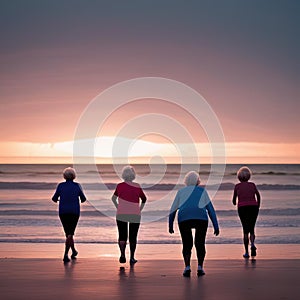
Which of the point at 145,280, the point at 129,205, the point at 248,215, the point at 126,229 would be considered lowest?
the point at 145,280

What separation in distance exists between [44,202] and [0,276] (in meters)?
25.1

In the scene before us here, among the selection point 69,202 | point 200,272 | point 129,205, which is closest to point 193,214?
point 200,272

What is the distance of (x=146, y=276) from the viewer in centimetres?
1118

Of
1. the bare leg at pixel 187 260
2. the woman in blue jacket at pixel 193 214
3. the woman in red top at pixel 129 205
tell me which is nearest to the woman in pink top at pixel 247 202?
the woman in red top at pixel 129 205

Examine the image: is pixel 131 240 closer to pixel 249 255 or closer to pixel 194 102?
pixel 249 255

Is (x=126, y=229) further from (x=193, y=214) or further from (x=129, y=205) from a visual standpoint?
(x=193, y=214)

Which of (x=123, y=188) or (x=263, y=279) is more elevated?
(x=123, y=188)

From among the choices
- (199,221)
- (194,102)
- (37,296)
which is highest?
(194,102)

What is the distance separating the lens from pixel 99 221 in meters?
25.1

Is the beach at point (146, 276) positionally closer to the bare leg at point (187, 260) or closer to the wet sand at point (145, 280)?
the wet sand at point (145, 280)

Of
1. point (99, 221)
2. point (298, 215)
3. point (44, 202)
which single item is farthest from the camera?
point (44, 202)

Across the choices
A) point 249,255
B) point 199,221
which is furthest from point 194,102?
point 199,221

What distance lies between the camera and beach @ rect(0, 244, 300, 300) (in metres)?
9.48

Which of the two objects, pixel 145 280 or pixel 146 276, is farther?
pixel 146 276
